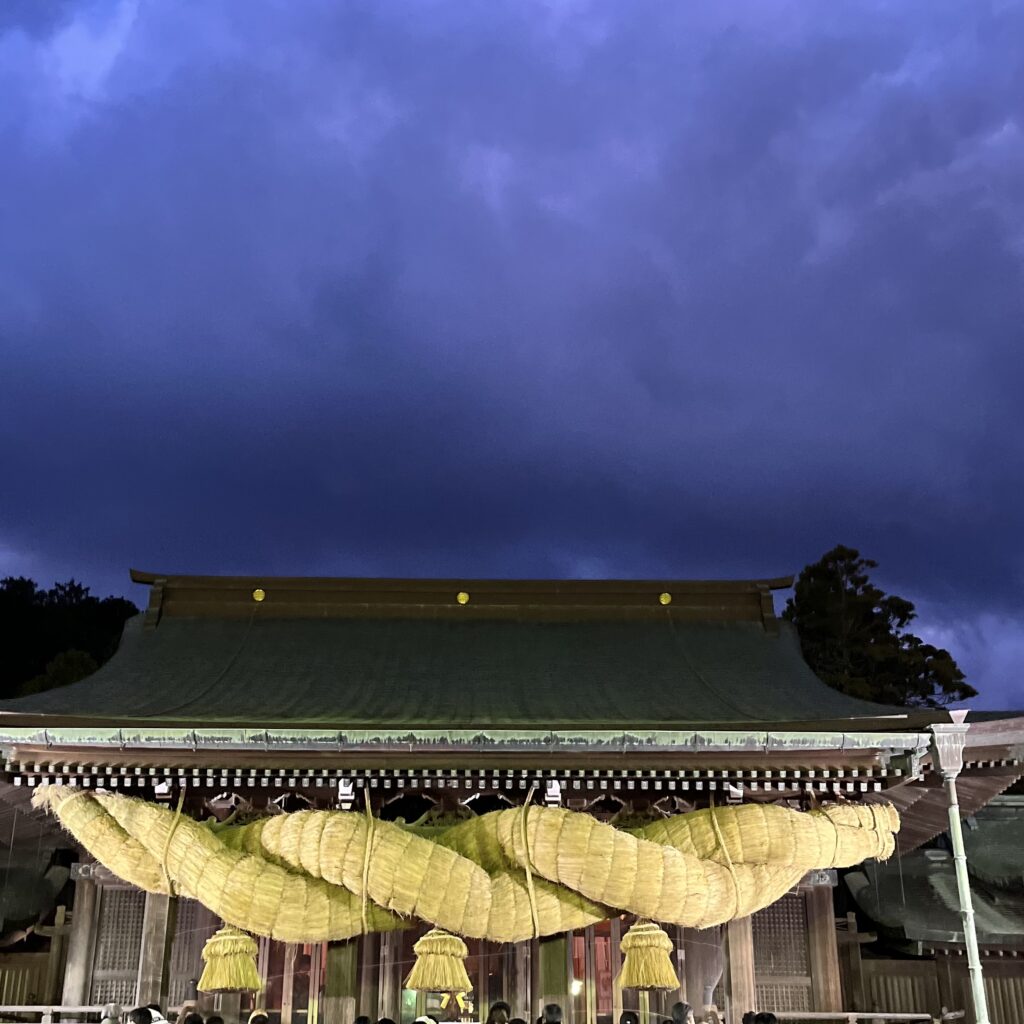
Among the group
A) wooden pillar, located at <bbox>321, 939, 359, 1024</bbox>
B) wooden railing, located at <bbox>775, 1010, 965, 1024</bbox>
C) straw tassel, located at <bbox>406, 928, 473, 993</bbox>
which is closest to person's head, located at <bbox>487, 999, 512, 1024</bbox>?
straw tassel, located at <bbox>406, 928, 473, 993</bbox>

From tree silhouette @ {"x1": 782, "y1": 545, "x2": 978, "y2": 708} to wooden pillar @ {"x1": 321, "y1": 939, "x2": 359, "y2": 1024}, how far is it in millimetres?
16713

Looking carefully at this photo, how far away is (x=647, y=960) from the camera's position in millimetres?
8344

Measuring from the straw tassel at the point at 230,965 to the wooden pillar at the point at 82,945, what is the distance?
2734 millimetres

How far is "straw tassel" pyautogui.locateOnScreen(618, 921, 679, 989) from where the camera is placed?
829cm

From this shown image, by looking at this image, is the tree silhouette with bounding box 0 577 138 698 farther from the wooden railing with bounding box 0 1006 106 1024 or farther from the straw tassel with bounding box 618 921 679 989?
the straw tassel with bounding box 618 921 679 989

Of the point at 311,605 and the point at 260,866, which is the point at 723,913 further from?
the point at 311,605

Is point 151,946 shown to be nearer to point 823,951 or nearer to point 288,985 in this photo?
point 288,985

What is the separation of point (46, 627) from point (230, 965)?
2654 cm

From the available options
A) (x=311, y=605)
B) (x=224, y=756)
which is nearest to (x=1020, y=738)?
(x=224, y=756)

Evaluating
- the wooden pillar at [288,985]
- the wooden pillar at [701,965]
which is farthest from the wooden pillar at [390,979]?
the wooden pillar at [701,965]

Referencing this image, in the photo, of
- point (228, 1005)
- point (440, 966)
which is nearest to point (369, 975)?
point (228, 1005)

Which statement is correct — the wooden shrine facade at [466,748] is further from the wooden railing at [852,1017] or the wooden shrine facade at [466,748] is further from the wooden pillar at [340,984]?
the wooden railing at [852,1017]

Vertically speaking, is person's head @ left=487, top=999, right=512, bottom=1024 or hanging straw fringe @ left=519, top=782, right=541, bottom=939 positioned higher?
hanging straw fringe @ left=519, top=782, right=541, bottom=939

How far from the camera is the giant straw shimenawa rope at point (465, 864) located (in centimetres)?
831
